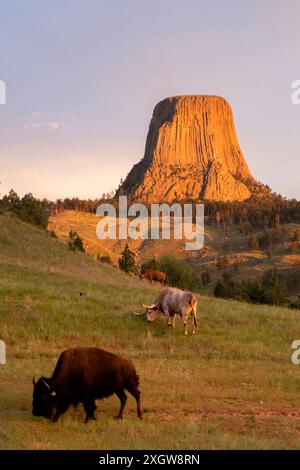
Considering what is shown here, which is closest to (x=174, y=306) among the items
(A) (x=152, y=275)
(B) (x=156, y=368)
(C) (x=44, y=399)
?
(B) (x=156, y=368)

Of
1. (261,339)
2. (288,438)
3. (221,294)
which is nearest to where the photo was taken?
(288,438)

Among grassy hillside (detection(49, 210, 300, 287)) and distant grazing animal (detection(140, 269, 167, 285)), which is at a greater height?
grassy hillside (detection(49, 210, 300, 287))

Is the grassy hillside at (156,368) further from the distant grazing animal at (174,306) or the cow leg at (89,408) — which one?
the distant grazing animal at (174,306)

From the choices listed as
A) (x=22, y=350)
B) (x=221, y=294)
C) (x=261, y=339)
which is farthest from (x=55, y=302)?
(x=221, y=294)

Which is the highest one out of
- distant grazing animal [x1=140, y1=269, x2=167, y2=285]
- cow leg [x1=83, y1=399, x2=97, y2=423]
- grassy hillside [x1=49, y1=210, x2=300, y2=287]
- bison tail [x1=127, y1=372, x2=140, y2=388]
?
grassy hillside [x1=49, y1=210, x2=300, y2=287]

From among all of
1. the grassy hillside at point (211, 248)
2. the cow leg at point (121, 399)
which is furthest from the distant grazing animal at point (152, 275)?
the grassy hillside at point (211, 248)

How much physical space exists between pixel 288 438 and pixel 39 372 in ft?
22.5

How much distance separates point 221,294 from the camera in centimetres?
→ 5922

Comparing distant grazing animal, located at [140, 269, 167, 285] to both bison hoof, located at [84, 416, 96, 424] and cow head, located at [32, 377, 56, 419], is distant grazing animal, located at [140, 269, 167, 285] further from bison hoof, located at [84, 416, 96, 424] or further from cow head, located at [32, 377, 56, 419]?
cow head, located at [32, 377, 56, 419]

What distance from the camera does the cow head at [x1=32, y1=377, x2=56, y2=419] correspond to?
9.88 metres

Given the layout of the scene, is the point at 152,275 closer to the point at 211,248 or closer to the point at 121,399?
the point at 121,399

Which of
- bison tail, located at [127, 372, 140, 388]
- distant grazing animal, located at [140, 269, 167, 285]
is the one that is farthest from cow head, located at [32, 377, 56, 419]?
distant grazing animal, located at [140, 269, 167, 285]
